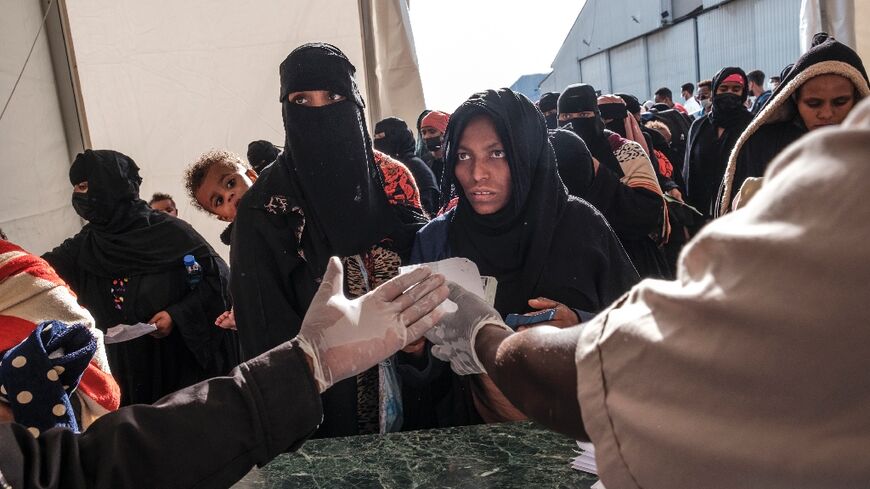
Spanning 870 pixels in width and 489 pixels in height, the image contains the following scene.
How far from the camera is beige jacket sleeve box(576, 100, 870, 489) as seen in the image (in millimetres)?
602

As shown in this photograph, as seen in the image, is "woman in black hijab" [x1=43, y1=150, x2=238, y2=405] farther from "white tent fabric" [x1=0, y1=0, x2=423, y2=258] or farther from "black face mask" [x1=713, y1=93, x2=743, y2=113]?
"black face mask" [x1=713, y1=93, x2=743, y2=113]

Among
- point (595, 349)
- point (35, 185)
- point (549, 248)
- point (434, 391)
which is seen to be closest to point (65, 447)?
point (595, 349)

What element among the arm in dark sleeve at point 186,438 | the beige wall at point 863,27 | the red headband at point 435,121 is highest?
the beige wall at point 863,27

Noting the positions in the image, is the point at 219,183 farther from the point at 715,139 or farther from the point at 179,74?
the point at 715,139

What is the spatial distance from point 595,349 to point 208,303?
2844 mm

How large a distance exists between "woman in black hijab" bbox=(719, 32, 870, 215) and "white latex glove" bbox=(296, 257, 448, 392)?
1.73 metres

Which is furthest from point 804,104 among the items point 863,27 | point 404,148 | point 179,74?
point 179,74

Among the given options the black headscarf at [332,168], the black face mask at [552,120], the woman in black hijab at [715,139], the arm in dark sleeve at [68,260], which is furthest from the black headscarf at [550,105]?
the black headscarf at [332,168]

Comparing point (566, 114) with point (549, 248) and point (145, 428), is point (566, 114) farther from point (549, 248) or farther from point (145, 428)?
point (145, 428)

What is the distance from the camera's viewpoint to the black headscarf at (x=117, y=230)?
3.26 metres

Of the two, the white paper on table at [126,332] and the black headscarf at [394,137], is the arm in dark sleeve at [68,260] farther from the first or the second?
the black headscarf at [394,137]

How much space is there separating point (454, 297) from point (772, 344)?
1.05 meters

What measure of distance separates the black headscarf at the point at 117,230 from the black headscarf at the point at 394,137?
1.65m

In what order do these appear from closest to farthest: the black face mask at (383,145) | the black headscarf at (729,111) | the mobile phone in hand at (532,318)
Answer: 1. the mobile phone in hand at (532,318)
2. the black face mask at (383,145)
3. the black headscarf at (729,111)
